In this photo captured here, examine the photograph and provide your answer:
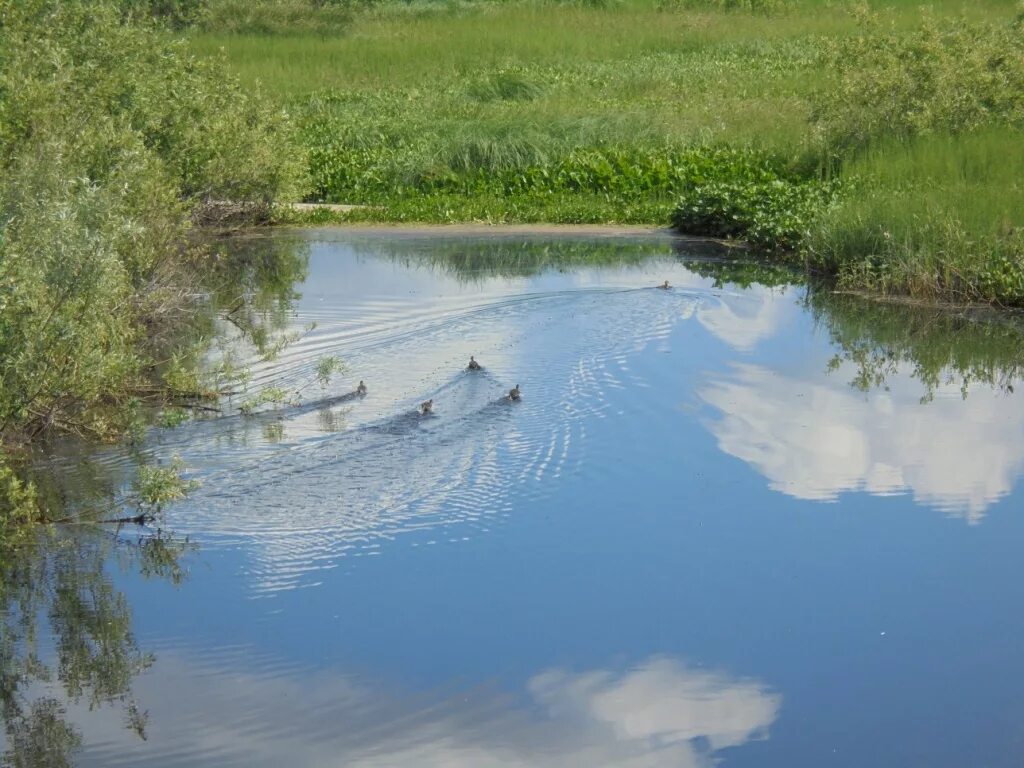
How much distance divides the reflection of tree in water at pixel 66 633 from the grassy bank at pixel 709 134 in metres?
8.99

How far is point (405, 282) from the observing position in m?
15.7

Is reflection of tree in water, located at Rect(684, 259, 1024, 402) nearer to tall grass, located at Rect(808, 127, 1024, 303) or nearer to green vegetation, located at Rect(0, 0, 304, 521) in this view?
tall grass, located at Rect(808, 127, 1024, 303)

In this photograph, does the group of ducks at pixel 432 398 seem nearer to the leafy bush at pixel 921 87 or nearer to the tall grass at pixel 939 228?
the tall grass at pixel 939 228

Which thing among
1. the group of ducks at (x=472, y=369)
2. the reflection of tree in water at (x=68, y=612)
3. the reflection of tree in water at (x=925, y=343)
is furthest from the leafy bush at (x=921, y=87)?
the reflection of tree in water at (x=68, y=612)

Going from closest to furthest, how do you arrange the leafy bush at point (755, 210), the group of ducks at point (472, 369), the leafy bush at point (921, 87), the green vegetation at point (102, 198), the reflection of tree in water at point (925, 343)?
the green vegetation at point (102, 198) → the group of ducks at point (472, 369) → the reflection of tree in water at point (925, 343) → the leafy bush at point (755, 210) → the leafy bush at point (921, 87)

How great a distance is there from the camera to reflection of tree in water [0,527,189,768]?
6520 millimetres

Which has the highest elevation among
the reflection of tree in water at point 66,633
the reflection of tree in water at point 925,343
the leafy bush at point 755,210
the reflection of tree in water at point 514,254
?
the leafy bush at point 755,210

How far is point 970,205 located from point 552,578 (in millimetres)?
8495

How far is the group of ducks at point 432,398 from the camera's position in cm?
1073

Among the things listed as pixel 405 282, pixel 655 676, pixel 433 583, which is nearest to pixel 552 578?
pixel 433 583

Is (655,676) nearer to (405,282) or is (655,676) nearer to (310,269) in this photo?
(405,282)

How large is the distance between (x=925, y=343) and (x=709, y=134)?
31.4 ft

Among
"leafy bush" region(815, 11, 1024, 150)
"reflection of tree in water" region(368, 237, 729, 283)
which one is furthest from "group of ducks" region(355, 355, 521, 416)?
"leafy bush" region(815, 11, 1024, 150)

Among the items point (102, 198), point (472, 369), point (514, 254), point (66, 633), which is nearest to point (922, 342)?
point (472, 369)
